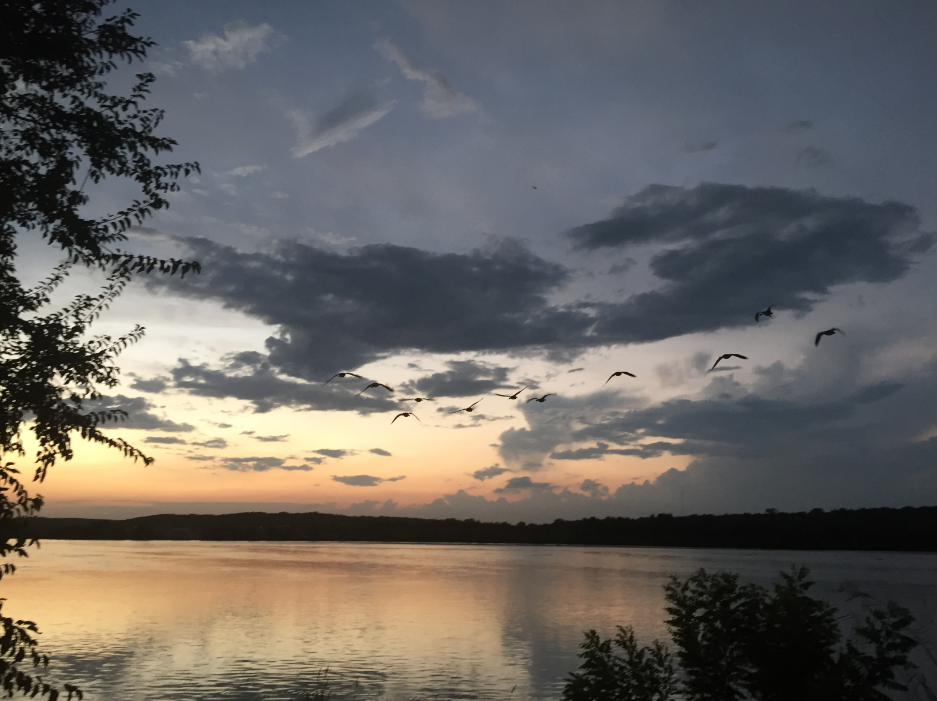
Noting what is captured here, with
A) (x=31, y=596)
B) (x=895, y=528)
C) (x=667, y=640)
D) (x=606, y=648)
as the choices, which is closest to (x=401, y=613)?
(x=667, y=640)

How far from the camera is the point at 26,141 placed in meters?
12.5

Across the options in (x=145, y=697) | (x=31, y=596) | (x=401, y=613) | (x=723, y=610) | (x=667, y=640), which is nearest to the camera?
(x=723, y=610)

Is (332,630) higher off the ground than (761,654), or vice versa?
(761,654)

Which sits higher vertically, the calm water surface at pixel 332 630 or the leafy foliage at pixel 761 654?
the leafy foliage at pixel 761 654

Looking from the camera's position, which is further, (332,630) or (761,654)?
(332,630)

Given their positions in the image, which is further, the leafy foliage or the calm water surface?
the calm water surface

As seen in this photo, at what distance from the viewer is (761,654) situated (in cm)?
1153

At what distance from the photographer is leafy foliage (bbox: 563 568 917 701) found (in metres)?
10.9

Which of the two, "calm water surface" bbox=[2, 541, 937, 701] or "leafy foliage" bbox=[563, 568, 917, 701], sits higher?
"leafy foliage" bbox=[563, 568, 917, 701]

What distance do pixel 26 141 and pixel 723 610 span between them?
559 inches

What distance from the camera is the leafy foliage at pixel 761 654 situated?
428 inches

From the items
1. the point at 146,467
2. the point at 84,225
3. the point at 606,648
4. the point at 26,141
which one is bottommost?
the point at 606,648

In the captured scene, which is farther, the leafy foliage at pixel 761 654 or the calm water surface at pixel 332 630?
the calm water surface at pixel 332 630

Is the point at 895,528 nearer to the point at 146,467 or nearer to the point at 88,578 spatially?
the point at 88,578
